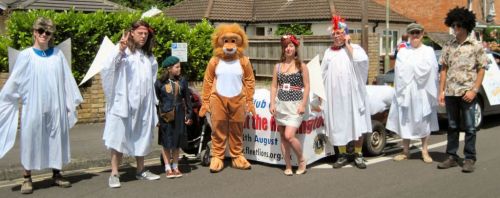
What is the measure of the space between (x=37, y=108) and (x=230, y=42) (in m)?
2.49

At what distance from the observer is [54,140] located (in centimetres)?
645

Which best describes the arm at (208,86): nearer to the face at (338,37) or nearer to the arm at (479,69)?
the face at (338,37)

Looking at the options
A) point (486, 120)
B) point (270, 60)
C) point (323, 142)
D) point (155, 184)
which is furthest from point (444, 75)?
point (270, 60)

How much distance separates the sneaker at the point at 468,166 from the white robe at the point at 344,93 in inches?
52.3

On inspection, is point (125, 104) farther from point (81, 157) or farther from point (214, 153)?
point (81, 157)

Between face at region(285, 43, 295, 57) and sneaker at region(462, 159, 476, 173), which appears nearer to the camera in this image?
face at region(285, 43, 295, 57)

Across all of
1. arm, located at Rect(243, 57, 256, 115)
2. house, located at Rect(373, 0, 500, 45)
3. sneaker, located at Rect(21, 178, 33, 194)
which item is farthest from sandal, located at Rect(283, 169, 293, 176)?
house, located at Rect(373, 0, 500, 45)

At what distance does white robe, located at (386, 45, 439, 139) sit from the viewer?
24.6 feet

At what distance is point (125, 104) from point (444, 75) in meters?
4.13

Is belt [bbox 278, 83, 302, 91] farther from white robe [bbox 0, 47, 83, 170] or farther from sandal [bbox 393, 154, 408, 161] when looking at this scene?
white robe [bbox 0, 47, 83, 170]

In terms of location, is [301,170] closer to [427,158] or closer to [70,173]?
[427,158]

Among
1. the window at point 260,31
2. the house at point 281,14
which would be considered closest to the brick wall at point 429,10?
the house at point 281,14

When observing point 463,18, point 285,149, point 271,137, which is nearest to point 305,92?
point 285,149

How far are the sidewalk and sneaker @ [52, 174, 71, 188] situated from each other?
82 centimetres
